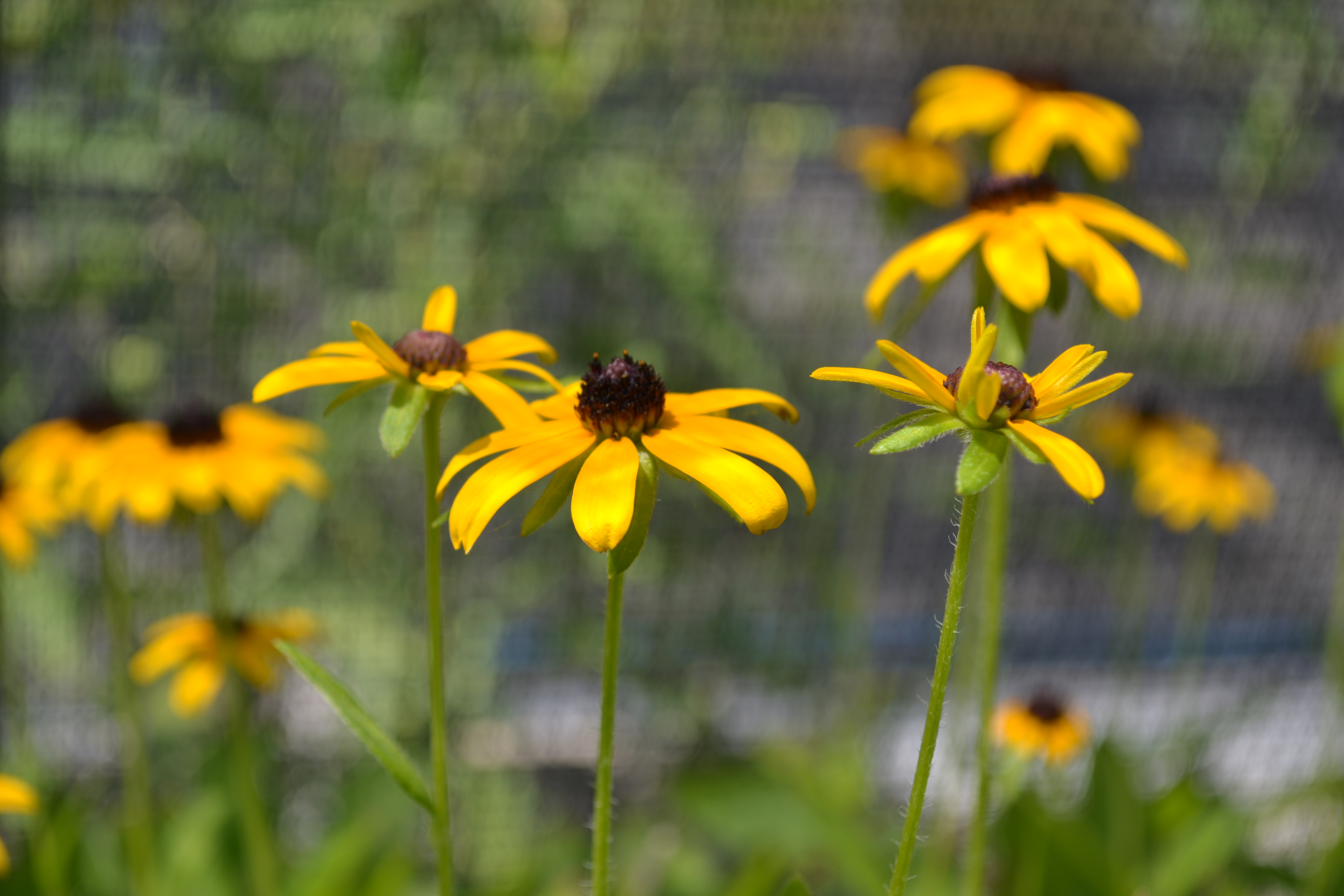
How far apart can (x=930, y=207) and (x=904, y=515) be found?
1.85 ft

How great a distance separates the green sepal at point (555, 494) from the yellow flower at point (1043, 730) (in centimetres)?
81

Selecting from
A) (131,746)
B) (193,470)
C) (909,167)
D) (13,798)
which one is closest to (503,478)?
(13,798)

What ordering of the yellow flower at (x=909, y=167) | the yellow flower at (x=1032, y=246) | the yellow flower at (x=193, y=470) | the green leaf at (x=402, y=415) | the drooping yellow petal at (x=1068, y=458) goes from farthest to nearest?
the yellow flower at (x=909, y=167) < the yellow flower at (x=193, y=470) < the yellow flower at (x=1032, y=246) < the green leaf at (x=402, y=415) < the drooping yellow petal at (x=1068, y=458)

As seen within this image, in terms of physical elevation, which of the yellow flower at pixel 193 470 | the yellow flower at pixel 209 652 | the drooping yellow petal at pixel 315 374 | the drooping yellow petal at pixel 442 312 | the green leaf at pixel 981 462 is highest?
the drooping yellow petal at pixel 442 312

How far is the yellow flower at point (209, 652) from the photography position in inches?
34.6

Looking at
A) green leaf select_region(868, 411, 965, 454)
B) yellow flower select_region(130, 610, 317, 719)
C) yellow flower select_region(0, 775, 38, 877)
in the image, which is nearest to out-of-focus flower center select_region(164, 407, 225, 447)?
yellow flower select_region(130, 610, 317, 719)

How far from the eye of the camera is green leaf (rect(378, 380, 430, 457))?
1.52 ft

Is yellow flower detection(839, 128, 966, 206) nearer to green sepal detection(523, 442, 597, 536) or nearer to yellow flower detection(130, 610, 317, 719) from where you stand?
yellow flower detection(130, 610, 317, 719)

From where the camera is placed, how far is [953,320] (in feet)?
5.90

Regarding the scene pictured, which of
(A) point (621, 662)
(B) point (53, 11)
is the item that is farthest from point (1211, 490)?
(B) point (53, 11)

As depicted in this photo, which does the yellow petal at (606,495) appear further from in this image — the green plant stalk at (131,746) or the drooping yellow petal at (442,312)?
the green plant stalk at (131,746)

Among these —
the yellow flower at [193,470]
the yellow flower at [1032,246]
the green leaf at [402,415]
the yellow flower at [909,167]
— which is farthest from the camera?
the yellow flower at [909,167]

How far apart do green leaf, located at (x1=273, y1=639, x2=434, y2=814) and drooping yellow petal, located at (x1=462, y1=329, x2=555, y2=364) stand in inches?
6.6

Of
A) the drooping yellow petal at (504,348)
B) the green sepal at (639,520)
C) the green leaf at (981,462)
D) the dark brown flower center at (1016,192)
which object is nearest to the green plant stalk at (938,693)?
the green leaf at (981,462)
